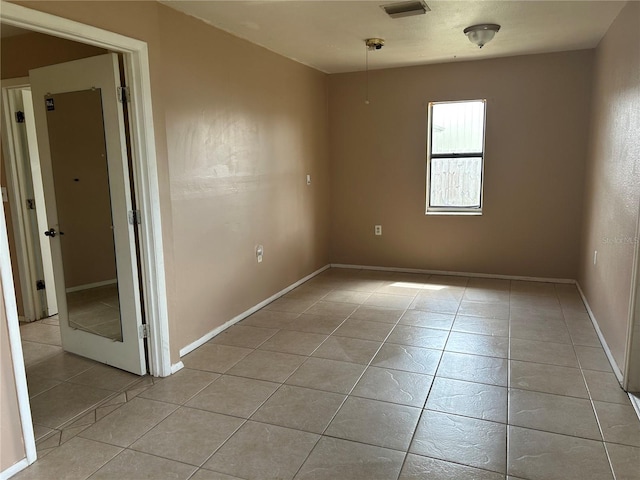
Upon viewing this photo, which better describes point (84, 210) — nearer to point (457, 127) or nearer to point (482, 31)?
point (482, 31)

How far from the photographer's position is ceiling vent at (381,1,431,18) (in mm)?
2955

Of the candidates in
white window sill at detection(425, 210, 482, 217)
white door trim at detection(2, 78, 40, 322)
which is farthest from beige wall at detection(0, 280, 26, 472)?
white window sill at detection(425, 210, 482, 217)

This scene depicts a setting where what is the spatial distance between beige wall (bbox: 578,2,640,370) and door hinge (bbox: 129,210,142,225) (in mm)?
2845

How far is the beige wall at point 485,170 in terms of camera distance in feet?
15.1

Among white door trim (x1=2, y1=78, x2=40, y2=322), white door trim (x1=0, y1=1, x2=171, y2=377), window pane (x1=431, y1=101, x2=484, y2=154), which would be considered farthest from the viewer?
window pane (x1=431, y1=101, x2=484, y2=154)

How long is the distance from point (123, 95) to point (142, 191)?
0.56 meters

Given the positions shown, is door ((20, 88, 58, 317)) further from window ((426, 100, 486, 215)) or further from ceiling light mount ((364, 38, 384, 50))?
window ((426, 100, 486, 215))

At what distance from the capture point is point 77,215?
3.15 m

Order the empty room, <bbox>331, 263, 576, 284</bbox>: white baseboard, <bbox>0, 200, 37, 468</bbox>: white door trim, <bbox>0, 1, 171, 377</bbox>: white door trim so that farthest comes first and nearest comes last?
<bbox>331, 263, 576, 284</bbox>: white baseboard → <bbox>0, 1, 171, 377</bbox>: white door trim → the empty room → <bbox>0, 200, 37, 468</bbox>: white door trim

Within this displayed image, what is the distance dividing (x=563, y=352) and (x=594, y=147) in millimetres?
2036

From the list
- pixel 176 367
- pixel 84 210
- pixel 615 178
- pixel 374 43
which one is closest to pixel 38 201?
pixel 84 210

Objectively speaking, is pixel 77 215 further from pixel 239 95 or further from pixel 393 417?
pixel 393 417

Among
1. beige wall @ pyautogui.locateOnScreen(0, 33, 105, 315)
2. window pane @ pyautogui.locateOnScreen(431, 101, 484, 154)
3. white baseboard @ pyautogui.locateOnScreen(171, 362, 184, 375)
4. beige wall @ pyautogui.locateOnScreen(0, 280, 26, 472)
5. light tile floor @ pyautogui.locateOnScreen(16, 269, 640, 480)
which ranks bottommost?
light tile floor @ pyautogui.locateOnScreen(16, 269, 640, 480)

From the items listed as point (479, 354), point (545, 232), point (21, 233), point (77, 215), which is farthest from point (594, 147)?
point (21, 233)
